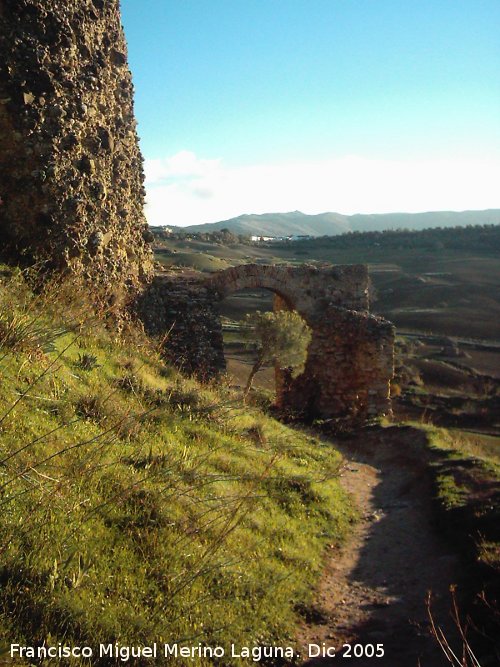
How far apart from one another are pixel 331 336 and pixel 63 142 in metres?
8.17

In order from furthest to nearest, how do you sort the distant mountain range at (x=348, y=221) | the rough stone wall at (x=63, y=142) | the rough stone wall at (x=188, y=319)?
the distant mountain range at (x=348, y=221), the rough stone wall at (x=188, y=319), the rough stone wall at (x=63, y=142)

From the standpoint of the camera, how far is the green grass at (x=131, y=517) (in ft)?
10.3

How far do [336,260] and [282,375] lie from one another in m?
44.2

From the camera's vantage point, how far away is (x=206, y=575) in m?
3.99

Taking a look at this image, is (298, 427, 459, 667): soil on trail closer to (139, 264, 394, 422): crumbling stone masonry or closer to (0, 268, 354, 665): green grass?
(0, 268, 354, 665): green grass

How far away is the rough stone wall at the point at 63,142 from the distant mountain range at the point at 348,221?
4828 inches

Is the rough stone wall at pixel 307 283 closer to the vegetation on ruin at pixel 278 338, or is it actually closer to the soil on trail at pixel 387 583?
the vegetation on ruin at pixel 278 338

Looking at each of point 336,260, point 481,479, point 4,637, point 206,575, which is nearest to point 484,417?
point 481,479

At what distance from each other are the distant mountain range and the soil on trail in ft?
414

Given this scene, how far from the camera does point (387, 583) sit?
5.50m

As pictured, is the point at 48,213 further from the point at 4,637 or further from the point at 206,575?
the point at 4,637

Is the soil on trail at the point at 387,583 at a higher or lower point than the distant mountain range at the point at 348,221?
lower

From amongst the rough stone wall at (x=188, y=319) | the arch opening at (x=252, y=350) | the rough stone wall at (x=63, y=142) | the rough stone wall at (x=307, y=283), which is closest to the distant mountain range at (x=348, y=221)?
the arch opening at (x=252, y=350)

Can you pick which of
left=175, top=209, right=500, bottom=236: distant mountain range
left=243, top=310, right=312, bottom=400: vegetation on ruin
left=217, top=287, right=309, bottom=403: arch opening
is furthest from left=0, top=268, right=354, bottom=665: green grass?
left=175, top=209, right=500, bottom=236: distant mountain range
